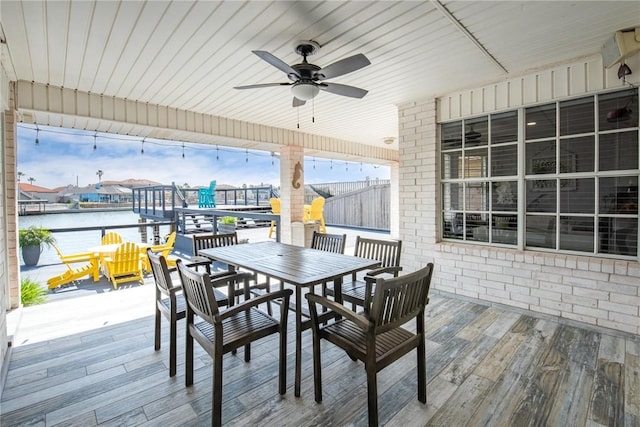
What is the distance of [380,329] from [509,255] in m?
2.64

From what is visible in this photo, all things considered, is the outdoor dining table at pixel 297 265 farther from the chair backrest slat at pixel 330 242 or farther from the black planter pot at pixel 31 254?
the black planter pot at pixel 31 254

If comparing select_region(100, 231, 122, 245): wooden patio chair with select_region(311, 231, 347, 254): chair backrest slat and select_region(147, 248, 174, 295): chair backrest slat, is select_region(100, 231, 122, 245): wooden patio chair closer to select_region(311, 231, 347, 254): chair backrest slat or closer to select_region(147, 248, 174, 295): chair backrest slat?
select_region(147, 248, 174, 295): chair backrest slat

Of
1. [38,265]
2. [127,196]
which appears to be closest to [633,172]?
[38,265]

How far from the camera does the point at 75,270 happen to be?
16.5 feet

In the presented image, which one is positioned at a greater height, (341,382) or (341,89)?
(341,89)

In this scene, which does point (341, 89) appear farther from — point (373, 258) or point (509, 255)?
point (509, 255)

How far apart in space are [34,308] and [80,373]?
2109 millimetres

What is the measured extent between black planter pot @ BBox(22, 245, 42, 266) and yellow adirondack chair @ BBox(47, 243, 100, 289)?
980 millimetres

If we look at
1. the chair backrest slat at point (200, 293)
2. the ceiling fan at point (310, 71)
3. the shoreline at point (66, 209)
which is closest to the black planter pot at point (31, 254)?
the shoreline at point (66, 209)

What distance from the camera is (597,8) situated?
2270mm

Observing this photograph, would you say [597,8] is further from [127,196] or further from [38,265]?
[127,196]

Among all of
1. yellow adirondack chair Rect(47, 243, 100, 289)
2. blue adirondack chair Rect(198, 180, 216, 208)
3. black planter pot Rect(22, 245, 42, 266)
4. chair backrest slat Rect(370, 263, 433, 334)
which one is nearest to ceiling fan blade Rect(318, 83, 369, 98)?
chair backrest slat Rect(370, 263, 433, 334)

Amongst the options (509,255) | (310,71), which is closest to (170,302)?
(310,71)

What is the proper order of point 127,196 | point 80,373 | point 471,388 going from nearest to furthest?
point 471,388 → point 80,373 → point 127,196
